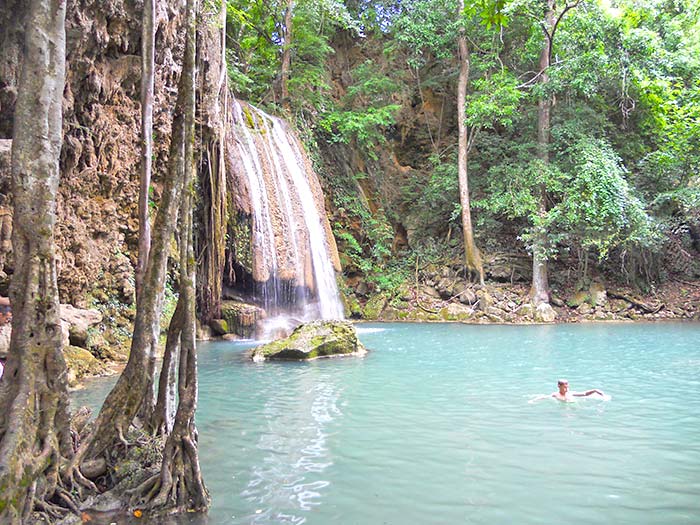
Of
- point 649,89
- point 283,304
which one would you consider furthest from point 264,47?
point 649,89

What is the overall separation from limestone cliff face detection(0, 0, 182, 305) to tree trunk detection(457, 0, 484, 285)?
11.5 m

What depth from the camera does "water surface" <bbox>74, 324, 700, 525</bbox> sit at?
337 cm

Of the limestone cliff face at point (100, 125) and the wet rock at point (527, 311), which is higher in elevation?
the limestone cliff face at point (100, 125)

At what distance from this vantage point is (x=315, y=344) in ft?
33.1

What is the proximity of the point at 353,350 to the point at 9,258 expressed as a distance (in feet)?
19.4

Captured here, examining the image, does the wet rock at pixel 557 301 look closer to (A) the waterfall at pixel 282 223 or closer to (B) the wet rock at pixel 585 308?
(B) the wet rock at pixel 585 308

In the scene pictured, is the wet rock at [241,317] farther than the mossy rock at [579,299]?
No

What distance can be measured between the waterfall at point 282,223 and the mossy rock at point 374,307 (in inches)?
132

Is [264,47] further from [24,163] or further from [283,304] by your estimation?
[24,163]

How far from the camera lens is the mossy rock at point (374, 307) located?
19.8 m

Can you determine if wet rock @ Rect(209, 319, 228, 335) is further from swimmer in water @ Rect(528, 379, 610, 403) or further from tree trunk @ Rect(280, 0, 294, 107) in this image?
tree trunk @ Rect(280, 0, 294, 107)

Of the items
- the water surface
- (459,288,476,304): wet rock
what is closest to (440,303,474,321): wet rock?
(459,288,476,304): wet rock

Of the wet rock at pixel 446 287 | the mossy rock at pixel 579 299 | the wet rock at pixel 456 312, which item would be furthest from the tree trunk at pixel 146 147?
the mossy rock at pixel 579 299

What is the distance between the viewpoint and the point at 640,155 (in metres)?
19.8
